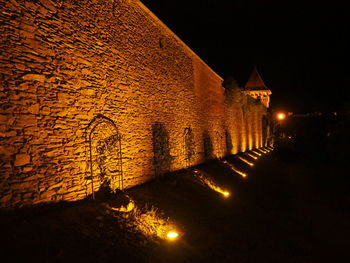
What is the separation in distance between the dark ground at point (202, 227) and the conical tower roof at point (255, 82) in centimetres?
2852

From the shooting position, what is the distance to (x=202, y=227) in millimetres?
5383

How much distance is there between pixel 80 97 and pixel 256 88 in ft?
117

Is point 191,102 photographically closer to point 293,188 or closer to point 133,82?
point 133,82

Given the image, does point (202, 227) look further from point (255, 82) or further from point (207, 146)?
point (255, 82)

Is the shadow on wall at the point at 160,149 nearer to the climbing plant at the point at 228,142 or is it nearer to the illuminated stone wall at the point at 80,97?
the illuminated stone wall at the point at 80,97

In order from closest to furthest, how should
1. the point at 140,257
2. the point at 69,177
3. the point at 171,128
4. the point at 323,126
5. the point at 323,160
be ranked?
the point at 140,257
the point at 69,177
the point at 171,128
the point at 323,160
the point at 323,126

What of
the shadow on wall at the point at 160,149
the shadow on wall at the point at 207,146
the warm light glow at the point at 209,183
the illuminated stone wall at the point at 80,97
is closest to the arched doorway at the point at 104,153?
the illuminated stone wall at the point at 80,97

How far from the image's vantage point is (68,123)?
14.5 ft

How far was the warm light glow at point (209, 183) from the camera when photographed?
27.1 feet

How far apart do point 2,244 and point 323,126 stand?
29175 mm

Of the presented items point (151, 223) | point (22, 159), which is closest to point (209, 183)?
point (151, 223)

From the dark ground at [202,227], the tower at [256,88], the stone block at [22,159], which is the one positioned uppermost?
the tower at [256,88]

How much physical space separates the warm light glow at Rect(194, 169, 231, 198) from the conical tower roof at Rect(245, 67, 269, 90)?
3077cm

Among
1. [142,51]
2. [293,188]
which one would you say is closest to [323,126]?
[293,188]
